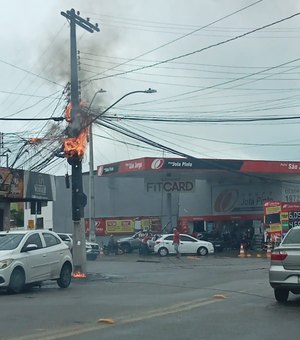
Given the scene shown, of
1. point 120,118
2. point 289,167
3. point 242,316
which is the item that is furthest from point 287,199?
point 242,316

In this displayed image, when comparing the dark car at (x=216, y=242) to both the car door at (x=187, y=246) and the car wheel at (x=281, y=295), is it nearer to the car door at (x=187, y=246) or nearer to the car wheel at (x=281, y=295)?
the car door at (x=187, y=246)

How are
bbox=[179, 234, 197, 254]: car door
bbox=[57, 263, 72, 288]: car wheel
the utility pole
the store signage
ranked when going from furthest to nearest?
the store signage < bbox=[179, 234, 197, 254]: car door < the utility pole < bbox=[57, 263, 72, 288]: car wheel

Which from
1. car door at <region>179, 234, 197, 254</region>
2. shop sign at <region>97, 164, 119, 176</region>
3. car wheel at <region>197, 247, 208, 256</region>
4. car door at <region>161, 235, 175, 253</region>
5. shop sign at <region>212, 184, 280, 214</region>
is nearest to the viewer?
car door at <region>179, 234, 197, 254</region>

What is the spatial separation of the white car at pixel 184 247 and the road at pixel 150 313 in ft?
71.6

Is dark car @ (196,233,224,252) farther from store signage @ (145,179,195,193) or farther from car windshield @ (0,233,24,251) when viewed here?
car windshield @ (0,233,24,251)

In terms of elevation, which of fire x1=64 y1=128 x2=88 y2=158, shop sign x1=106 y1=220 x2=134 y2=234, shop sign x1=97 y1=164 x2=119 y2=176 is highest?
shop sign x1=97 y1=164 x2=119 y2=176

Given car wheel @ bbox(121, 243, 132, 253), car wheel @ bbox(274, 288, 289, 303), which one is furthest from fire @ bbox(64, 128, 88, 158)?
car wheel @ bbox(121, 243, 132, 253)

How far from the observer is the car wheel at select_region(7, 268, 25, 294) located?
15.6 m

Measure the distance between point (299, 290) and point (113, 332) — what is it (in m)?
4.69

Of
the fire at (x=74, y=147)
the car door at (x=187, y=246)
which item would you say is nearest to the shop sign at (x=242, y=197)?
the car door at (x=187, y=246)

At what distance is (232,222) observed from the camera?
5034 centimetres

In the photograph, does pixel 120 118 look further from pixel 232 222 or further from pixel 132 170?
pixel 232 222

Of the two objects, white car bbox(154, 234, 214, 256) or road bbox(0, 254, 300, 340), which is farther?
white car bbox(154, 234, 214, 256)

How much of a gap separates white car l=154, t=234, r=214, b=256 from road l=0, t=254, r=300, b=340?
21819 mm
